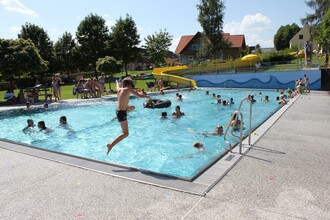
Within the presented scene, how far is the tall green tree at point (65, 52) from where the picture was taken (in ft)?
154

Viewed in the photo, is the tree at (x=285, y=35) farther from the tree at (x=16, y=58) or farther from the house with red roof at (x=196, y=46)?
the tree at (x=16, y=58)

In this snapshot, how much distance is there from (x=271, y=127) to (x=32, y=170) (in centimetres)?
718

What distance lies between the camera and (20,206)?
154 inches

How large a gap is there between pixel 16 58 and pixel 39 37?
30.5 metres

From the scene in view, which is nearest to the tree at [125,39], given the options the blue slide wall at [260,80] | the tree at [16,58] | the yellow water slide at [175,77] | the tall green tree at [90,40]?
the tall green tree at [90,40]

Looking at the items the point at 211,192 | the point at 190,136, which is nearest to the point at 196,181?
the point at 211,192

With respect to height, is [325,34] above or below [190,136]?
above

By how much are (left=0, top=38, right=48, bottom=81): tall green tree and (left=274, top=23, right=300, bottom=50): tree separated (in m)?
95.1

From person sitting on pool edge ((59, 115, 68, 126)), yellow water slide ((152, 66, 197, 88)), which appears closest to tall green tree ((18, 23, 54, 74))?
yellow water slide ((152, 66, 197, 88))

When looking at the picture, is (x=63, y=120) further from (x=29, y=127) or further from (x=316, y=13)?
(x=316, y=13)

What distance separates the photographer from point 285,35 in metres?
97.7

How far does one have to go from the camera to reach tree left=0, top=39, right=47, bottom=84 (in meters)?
17.5

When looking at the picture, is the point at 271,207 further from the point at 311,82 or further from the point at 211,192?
the point at 311,82

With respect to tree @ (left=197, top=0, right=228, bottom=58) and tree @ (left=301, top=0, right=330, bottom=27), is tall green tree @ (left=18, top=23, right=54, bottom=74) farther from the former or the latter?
tree @ (left=301, top=0, right=330, bottom=27)
